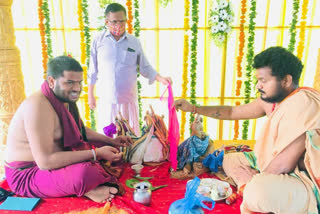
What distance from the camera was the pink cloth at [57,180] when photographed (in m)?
2.17

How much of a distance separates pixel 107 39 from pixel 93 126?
8.60 ft

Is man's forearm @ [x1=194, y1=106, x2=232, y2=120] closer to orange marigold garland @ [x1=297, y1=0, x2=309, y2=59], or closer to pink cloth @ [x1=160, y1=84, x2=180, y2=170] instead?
pink cloth @ [x1=160, y1=84, x2=180, y2=170]

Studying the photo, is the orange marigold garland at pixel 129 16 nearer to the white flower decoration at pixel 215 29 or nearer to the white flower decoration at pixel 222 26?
the white flower decoration at pixel 215 29

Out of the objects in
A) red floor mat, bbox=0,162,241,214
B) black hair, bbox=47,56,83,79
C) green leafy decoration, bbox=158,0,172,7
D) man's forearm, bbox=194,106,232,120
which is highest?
green leafy decoration, bbox=158,0,172,7

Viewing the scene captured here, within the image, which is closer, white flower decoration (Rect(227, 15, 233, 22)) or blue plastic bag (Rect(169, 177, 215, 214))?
blue plastic bag (Rect(169, 177, 215, 214))

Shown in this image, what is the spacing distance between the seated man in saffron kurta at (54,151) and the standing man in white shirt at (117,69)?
52.0 inches

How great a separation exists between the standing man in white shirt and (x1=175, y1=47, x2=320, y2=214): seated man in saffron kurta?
5.20ft

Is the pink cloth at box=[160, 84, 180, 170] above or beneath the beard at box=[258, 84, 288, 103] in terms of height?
beneath

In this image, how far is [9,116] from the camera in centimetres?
367

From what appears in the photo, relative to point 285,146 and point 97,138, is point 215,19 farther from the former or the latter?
point 285,146

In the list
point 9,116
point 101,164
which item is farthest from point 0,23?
point 101,164

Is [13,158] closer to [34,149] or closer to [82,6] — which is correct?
[34,149]

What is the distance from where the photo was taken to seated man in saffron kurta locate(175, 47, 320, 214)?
189cm

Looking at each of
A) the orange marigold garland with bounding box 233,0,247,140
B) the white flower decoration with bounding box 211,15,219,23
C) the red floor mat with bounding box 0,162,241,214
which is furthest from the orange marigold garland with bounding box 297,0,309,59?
the red floor mat with bounding box 0,162,241,214
